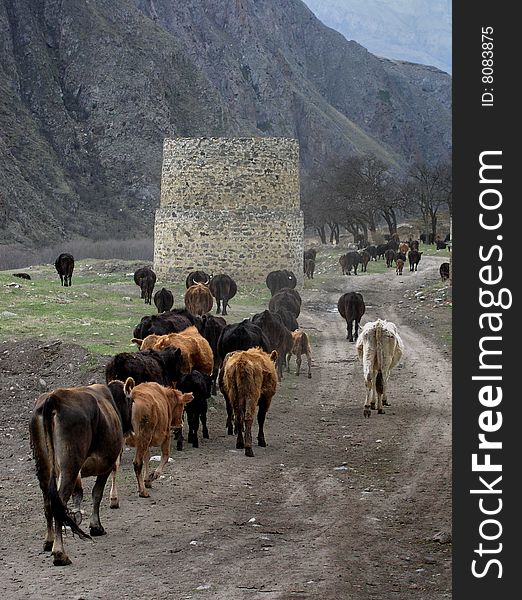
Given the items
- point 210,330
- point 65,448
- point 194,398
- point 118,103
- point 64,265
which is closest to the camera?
point 65,448

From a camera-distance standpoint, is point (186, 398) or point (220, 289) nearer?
point (186, 398)

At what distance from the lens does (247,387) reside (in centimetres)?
1173

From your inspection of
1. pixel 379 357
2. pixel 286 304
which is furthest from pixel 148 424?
pixel 286 304

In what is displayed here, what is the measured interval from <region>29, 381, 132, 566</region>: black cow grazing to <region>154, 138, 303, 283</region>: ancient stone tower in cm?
2574

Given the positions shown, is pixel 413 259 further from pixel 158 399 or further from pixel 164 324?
pixel 158 399

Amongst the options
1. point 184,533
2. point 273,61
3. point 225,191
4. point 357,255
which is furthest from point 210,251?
point 273,61

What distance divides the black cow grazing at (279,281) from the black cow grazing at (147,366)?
19580 millimetres

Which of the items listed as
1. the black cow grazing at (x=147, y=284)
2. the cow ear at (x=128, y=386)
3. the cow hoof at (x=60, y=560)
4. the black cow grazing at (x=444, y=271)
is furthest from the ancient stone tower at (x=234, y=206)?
the cow hoof at (x=60, y=560)

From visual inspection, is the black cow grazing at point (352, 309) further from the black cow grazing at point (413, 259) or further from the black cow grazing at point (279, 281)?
the black cow grazing at point (413, 259)

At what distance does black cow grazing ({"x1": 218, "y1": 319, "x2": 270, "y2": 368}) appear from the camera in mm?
14422

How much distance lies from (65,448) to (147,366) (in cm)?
385

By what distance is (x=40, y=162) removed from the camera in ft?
235

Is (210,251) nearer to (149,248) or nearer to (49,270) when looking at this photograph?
(49,270)

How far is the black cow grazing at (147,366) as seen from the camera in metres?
11.6
